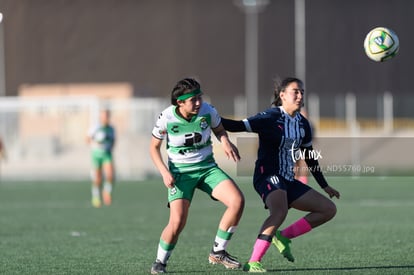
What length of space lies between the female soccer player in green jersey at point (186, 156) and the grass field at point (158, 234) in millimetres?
552

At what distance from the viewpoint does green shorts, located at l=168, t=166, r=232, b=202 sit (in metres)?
9.42

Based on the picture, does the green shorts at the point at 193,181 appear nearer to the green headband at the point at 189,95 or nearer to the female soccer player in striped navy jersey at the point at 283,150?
the female soccer player in striped navy jersey at the point at 283,150

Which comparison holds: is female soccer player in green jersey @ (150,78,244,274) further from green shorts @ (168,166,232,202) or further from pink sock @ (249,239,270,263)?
pink sock @ (249,239,270,263)

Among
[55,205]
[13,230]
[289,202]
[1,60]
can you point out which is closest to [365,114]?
[1,60]

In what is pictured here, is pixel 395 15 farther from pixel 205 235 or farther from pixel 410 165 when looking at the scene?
pixel 205 235

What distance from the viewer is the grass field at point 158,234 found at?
10062 millimetres

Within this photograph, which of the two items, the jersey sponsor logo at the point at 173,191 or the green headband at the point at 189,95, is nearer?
the green headband at the point at 189,95

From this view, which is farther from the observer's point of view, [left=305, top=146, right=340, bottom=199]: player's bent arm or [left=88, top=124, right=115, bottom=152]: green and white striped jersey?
[left=88, top=124, right=115, bottom=152]: green and white striped jersey

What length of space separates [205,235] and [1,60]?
35663mm

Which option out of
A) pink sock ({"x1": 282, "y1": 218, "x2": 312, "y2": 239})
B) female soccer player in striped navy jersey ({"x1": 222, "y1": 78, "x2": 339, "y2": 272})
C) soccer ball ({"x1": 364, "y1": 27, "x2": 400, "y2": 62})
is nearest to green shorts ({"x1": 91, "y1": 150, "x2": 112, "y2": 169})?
soccer ball ({"x1": 364, "y1": 27, "x2": 400, "y2": 62})

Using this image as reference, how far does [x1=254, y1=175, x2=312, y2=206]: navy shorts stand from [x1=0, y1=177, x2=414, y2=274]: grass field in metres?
0.76

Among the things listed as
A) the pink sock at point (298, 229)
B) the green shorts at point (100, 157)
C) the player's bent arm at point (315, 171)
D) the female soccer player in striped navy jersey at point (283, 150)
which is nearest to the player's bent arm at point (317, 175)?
the player's bent arm at point (315, 171)

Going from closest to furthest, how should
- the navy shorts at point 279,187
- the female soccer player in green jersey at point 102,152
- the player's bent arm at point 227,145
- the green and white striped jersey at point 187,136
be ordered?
the player's bent arm at point 227,145, the green and white striped jersey at point 187,136, the navy shorts at point 279,187, the female soccer player in green jersey at point 102,152

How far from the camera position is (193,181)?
948cm
